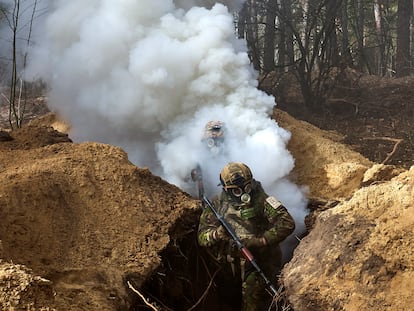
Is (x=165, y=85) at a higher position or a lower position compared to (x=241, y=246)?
higher

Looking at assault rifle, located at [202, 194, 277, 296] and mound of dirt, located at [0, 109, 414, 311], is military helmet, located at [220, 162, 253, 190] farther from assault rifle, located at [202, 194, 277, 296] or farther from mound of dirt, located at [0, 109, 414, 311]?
mound of dirt, located at [0, 109, 414, 311]

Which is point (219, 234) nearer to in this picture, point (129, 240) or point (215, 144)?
point (129, 240)

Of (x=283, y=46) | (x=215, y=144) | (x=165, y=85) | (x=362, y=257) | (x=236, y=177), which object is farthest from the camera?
(x=283, y=46)

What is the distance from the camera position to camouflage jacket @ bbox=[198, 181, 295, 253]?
468 cm

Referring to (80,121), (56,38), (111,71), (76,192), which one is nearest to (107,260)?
(76,192)

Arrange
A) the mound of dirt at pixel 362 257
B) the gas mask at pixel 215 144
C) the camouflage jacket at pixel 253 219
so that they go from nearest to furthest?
the mound of dirt at pixel 362 257 < the camouflage jacket at pixel 253 219 < the gas mask at pixel 215 144

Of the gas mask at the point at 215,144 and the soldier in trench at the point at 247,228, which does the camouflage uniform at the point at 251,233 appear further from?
the gas mask at the point at 215,144

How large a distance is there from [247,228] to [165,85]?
2.98 m

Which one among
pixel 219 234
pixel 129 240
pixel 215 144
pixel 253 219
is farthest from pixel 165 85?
pixel 129 240

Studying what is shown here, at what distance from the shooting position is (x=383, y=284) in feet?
10.7

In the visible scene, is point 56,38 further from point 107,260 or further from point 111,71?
point 107,260

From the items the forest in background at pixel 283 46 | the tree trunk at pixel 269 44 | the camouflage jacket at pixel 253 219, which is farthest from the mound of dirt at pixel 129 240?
the tree trunk at pixel 269 44

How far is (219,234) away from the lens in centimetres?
468

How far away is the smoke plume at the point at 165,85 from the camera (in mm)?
6523
